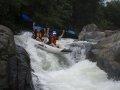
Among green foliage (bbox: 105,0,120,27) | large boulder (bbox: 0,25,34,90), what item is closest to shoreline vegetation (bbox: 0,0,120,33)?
green foliage (bbox: 105,0,120,27)

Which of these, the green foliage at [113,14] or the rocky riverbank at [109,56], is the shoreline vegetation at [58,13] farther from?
the rocky riverbank at [109,56]

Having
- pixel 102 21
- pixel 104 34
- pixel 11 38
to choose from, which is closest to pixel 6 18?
pixel 104 34

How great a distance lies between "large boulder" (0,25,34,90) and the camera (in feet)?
26.7

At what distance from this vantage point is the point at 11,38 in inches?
345

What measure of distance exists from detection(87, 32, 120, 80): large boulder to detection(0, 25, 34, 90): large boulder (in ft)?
17.0

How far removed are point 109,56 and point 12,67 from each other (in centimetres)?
629

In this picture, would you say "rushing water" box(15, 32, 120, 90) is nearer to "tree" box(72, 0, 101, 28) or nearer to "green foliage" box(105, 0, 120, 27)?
"tree" box(72, 0, 101, 28)

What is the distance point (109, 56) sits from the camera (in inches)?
546

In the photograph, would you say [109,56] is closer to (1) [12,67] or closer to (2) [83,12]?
(1) [12,67]

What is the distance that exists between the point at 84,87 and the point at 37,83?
182 cm

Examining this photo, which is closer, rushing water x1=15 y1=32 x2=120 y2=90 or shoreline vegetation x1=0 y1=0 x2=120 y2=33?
rushing water x1=15 y1=32 x2=120 y2=90

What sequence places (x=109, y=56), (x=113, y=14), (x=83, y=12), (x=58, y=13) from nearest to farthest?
(x=109, y=56)
(x=58, y=13)
(x=83, y=12)
(x=113, y=14)

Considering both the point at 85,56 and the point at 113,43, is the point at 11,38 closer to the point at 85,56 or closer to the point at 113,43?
the point at 113,43

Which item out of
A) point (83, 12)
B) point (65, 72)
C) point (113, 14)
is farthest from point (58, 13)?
point (113, 14)
